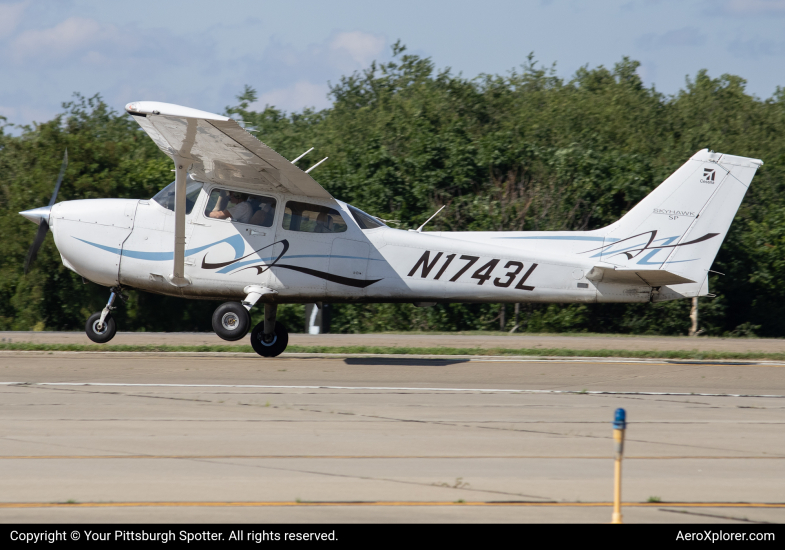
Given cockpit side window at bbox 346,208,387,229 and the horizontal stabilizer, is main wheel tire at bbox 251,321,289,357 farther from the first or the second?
the horizontal stabilizer

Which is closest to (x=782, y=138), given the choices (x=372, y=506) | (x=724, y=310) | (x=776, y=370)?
(x=724, y=310)

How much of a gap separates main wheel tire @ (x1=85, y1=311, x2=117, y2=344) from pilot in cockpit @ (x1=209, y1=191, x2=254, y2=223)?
8.49 ft

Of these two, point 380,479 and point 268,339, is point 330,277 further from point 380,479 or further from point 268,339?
point 380,479

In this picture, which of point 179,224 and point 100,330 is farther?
point 100,330

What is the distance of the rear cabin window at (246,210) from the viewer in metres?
13.7

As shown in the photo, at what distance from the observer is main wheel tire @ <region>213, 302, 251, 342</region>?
44.0 feet

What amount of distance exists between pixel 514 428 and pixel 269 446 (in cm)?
258

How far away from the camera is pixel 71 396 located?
33.2 ft

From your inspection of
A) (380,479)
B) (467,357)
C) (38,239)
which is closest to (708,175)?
(467,357)

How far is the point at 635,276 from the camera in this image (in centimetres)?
1361

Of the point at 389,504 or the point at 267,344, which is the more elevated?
the point at 267,344

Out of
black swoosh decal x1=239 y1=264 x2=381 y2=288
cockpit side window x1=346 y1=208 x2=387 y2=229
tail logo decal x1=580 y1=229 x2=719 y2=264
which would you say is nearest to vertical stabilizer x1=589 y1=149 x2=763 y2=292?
tail logo decal x1=580 y1=229 x2=719 y2=264

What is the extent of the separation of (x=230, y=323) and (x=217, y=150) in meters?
2.76
